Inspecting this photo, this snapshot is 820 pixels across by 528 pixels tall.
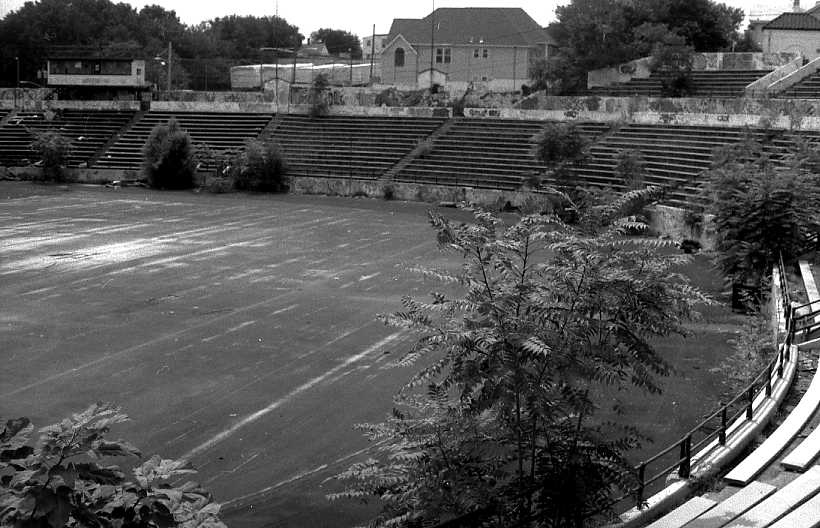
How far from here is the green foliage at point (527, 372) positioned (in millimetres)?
6648

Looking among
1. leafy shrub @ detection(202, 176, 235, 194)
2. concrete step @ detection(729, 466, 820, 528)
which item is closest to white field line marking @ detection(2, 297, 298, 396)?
concrete step @ detection(729, 466, 820, 528)

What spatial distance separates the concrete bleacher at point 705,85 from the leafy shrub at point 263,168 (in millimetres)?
17203

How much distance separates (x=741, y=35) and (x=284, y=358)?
55.4 metres

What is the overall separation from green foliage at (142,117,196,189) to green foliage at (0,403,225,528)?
127 ft

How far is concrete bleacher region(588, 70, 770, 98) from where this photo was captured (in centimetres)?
4356

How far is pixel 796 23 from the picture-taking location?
48.8 meters

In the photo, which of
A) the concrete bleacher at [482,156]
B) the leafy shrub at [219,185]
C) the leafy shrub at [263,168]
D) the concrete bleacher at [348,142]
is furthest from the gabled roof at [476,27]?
the leafy shrub at [219,185]

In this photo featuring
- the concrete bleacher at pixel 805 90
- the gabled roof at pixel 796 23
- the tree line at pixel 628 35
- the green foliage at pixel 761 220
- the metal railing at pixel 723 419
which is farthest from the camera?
the tree line at pixel 628 35

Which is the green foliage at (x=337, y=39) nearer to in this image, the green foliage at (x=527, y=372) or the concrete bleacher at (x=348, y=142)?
the concrete bleacher at (x=348, y=142)

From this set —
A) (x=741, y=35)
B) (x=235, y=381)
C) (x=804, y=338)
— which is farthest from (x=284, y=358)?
(x=741, y=35)

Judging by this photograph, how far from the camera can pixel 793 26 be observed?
1912 inches

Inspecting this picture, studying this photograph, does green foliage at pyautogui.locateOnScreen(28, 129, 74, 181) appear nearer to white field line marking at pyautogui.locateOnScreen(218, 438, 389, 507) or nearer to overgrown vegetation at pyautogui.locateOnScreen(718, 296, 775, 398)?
overgrown vegetation at pyautogui.locateOnScreen(718, 296, 775, 398)

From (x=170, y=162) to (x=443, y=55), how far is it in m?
23.6

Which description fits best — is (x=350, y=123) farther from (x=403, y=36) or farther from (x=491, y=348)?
(x=491, y=348)
